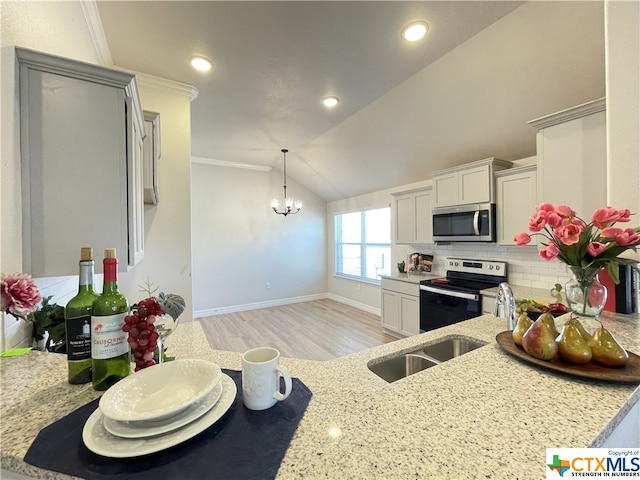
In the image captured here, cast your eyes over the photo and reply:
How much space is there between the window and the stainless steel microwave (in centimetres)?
161

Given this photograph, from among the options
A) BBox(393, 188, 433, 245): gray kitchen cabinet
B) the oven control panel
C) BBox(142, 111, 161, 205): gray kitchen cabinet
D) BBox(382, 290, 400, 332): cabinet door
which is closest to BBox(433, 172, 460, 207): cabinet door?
BBox(393, 188, 433, 245): gray kitchen cabinet

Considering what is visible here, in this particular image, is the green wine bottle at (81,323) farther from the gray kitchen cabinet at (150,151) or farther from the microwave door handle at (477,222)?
the microwave door handle at (477,222)

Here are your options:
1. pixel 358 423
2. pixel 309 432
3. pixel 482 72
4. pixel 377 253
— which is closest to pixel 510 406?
pixel 358 423

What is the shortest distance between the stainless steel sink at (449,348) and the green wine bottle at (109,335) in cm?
125

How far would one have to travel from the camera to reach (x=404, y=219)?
4137 millimetres

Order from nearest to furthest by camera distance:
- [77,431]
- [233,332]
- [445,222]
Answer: [77,431]
[445,222]
[233,332]

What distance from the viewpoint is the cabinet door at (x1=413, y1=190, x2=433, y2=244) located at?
3725 mm

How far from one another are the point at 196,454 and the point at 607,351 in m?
1.23

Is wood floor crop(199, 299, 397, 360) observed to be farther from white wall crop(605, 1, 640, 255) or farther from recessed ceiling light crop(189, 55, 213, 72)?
recessed ceiling light crop(189, 55, 213, 72)

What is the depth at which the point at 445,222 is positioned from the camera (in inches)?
133

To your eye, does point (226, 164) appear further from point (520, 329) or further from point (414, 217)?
point (520, 329)

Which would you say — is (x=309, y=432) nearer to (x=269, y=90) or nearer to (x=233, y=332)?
(x=269, y=90)

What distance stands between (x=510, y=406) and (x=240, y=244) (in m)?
5.17

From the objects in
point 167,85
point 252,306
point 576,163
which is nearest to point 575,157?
point 576,163
